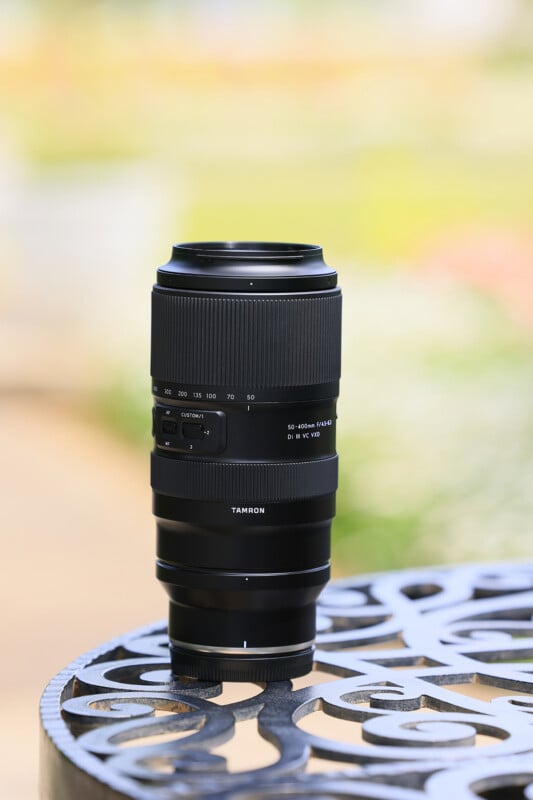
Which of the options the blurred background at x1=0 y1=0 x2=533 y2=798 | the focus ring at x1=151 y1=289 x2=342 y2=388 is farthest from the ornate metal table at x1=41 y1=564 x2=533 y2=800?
the blurred background at x1=0 y1=0 x2=533 y2=798

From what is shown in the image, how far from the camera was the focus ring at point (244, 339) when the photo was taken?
80.1 inches

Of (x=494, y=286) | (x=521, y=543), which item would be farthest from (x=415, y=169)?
(x=521, y=543)

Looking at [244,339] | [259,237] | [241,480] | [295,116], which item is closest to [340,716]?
[241,480]

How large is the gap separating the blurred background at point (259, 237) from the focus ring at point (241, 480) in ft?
5.81

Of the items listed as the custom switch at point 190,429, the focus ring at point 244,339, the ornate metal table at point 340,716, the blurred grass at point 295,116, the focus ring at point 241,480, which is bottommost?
the ornate metal table at point 340,716

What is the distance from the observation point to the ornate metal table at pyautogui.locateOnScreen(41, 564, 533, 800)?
176cm

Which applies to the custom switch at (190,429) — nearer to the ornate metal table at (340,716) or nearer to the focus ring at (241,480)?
the focus ring at (241,480)

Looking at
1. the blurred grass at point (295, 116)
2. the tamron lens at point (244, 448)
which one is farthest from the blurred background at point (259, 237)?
the tamron lens at point (244, 448)

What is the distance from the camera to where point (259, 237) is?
34.2 ft

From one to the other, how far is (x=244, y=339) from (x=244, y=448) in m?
0.14

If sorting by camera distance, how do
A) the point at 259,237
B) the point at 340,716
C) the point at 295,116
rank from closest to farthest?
the point at 340,716, the point at 259,237, the point at 295,116

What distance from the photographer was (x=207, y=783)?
175cm

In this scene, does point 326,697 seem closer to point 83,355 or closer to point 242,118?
point 83,355

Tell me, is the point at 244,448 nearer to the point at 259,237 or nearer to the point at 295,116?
the point at 259,237
